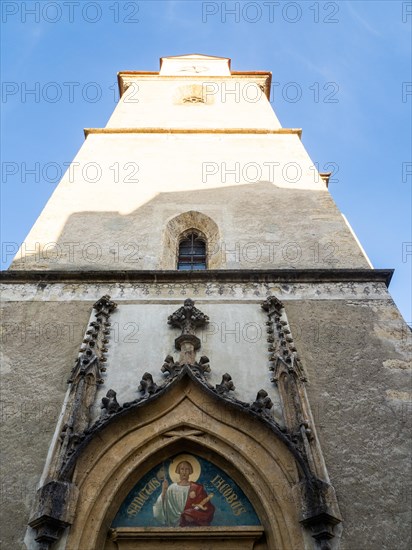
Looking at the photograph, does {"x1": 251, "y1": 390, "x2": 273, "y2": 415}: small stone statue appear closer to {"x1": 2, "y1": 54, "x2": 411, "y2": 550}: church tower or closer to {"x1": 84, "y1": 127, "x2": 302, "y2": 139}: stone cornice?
{"x1": 2, "y1": 54, "x2": 411, "y2": 550}: church tower

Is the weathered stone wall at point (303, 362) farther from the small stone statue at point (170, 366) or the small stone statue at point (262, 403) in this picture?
the small stone statue at point (262, 403)

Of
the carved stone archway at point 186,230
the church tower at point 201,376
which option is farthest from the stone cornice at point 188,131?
the carved stone archway at point 186,230

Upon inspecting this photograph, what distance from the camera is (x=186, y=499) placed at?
605 centimetres

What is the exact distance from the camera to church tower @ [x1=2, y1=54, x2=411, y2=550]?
5688 mm

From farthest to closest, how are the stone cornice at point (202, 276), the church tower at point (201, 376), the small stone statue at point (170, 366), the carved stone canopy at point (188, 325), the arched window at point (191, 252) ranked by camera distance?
1. the arched window at point (191, 252)
2. the stone cornice at point (202, 276)
3. the carved stone canopy at point (188, 325)
4. the small stone statue at point (170, 366)
5. the church tower at point (201, 376)

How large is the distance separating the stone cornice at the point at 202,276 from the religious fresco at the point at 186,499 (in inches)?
120

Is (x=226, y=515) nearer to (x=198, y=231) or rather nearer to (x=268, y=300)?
(x=268, y=300)

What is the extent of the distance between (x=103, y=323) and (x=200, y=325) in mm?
1364

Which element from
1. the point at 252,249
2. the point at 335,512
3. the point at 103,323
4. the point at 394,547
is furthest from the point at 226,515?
the point at 252,249

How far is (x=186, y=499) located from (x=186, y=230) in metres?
5.76

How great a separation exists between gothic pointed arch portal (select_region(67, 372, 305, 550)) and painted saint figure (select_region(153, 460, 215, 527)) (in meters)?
0.16

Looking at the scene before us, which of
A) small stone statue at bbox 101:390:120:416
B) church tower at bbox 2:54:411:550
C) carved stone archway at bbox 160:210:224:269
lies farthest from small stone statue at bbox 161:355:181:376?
carved stone archway at bbox 160:210:224:269

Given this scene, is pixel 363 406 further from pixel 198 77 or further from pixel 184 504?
pixel 198 77

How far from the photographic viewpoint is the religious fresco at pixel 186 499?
586 centimetres
